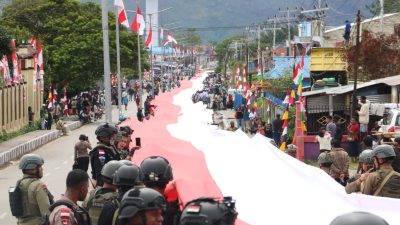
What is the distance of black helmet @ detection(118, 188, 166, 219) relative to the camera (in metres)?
5.45

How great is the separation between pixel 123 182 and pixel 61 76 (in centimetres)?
5415

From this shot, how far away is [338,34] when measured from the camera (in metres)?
68.6

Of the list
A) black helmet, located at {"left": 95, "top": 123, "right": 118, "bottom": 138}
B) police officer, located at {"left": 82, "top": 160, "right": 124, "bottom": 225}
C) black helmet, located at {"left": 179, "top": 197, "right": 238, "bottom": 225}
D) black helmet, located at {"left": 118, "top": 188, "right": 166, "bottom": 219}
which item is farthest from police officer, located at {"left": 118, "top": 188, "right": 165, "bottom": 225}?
black helmet, located at {"left": 95, "top": 123, "right": 118, "bottom": 138}

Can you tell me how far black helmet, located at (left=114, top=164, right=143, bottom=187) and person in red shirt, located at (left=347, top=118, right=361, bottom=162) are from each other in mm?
19095

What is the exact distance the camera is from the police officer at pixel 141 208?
545cm

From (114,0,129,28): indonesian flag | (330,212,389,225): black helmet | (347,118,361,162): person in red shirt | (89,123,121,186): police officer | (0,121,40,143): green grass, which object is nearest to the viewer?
(330,212,389,225): black helmet

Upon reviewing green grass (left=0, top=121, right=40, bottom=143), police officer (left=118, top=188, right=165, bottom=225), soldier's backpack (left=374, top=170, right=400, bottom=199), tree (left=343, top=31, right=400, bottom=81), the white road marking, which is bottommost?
green grass (left=0, top=121, right=40, bottom=143)

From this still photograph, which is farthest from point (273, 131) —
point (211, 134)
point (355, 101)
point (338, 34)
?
point (338, 34)

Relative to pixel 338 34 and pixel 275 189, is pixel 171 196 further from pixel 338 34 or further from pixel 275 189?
pixel 338 34

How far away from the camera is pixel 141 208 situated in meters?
5.45

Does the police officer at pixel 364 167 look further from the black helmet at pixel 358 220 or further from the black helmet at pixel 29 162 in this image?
the black helmet at pixel 358 220

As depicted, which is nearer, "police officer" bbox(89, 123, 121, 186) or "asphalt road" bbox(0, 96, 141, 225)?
"police officer" bbox(89, 123, 121, 186)

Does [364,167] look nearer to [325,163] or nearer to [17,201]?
[325,163]

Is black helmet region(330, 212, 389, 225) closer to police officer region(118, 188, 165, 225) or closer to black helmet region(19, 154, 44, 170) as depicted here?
police officer region(118, 188, 165, 225)
